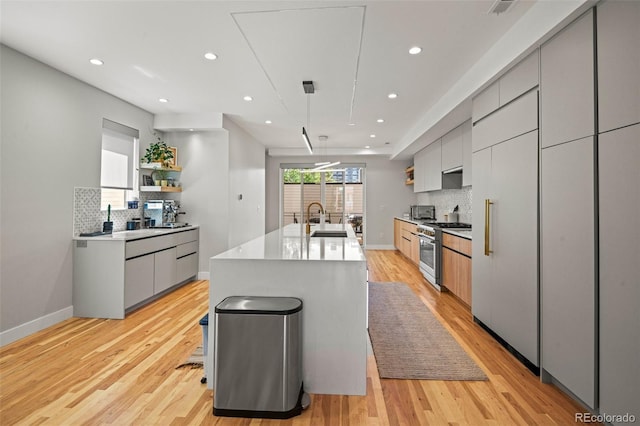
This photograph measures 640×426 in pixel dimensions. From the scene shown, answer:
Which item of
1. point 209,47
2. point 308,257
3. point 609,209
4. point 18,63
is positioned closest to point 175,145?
point 18,63

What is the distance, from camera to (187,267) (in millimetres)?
4883

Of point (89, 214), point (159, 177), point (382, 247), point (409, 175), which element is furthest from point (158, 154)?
point (409, 175)

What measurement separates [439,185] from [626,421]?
15.2 ft

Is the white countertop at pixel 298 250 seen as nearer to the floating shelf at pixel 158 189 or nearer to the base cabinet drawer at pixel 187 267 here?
the base cabinet drawer at pixel 187 267

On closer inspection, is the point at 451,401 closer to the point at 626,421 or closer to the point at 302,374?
the point at 626,421

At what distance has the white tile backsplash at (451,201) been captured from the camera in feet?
17.8

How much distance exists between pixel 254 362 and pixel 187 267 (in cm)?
354

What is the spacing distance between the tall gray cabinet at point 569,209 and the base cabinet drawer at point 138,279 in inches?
156

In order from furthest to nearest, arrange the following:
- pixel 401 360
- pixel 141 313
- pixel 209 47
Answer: pixel 141 313
pixel 209 47
pixel 401 360

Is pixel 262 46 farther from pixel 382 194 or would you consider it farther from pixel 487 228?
pixel 382 194

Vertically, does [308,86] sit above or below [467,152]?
above

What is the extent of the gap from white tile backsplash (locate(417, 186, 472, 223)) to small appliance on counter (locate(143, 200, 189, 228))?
4.79 m

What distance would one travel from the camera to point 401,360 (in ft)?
8.27

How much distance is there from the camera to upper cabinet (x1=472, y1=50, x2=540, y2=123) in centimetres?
233
